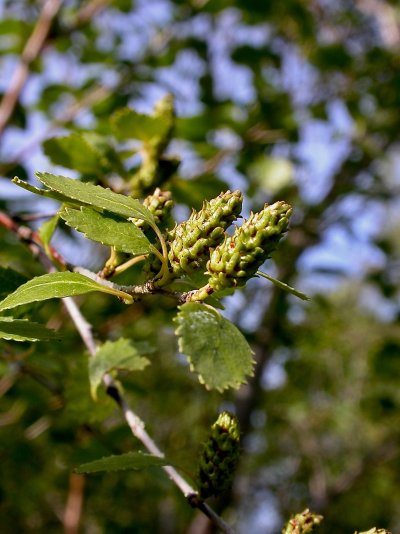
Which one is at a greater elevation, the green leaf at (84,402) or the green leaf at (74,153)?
the green leaf at (74,153)

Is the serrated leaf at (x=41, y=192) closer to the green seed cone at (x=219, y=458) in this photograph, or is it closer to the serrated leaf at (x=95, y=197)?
the serrated leaf at (x=95, y=197)

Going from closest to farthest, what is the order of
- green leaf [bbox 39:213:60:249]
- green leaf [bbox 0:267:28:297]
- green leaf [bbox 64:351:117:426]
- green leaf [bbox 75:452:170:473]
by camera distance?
green leaf [bbox 75:452:170:473] → green leaf [bbox 0:267:28:297] → green leaf [bbox 39:213:60:249] → green leaf [bbox 64:351:117:426]

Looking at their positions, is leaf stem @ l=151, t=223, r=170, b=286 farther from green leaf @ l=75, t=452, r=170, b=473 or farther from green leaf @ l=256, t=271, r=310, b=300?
Answer: green leaf @ l=75, t=452, r=170, b=473

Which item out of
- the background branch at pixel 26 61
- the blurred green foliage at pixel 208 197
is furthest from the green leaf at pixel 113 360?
the background branch at pixel 26 61

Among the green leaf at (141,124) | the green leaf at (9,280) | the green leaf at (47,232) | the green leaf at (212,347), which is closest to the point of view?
the green leaf at (212,347)

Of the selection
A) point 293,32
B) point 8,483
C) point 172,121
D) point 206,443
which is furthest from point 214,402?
point 206,443

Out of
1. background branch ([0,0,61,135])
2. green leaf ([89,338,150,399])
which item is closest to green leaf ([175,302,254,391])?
green leaf ([89,338,150,399])

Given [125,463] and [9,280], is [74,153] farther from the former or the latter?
[125,463]
